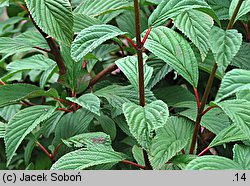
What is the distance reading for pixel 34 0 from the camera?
68 cm

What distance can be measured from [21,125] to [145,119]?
0.24 meters

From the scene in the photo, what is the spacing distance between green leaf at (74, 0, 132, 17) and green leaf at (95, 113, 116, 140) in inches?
7.5

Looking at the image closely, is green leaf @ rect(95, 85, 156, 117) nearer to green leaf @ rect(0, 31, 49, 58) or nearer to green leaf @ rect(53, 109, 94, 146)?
green leaf @ rect(53, 109, 94, 146)

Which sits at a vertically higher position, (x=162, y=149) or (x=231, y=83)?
(x=231, y=83)

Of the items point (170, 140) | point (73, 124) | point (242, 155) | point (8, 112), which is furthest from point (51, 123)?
point (242, 155)

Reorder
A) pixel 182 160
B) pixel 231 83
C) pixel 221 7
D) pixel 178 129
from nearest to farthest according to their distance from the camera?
pixel 231 83 → pixel 182 160 → pixel 178 129 → pixel 221 7

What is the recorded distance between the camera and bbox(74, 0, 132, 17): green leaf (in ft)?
2.60

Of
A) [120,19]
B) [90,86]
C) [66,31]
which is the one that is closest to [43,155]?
[90,86]

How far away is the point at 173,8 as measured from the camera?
697mm

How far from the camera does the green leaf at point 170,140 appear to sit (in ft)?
2.26

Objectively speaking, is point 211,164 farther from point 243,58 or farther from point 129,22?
point 129,22

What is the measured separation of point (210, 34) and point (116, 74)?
16.3 inches

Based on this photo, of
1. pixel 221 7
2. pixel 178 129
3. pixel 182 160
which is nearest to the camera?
pixel 182 160

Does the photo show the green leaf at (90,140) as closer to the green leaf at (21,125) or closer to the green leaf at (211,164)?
the green leaf at (21,125)
